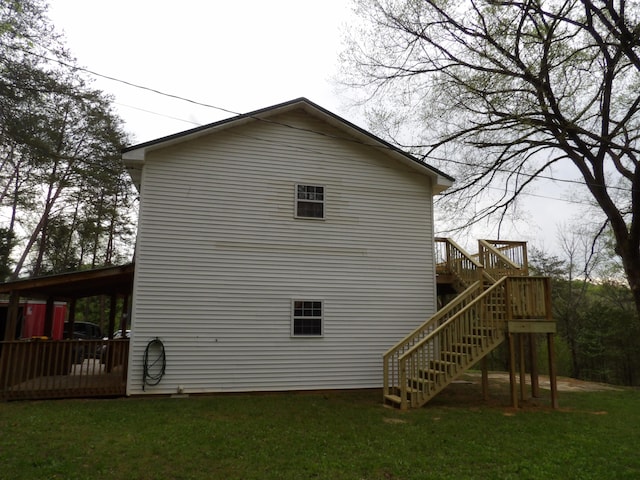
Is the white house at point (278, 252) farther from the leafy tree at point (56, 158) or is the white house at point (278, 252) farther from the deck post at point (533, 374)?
the leafy tree at point (56, 158)

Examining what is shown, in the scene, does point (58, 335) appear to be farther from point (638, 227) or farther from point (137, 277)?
point (638, 227)

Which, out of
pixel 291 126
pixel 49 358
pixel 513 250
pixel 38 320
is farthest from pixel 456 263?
pixel 38 320

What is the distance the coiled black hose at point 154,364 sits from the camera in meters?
9.55

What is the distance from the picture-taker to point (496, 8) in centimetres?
1201

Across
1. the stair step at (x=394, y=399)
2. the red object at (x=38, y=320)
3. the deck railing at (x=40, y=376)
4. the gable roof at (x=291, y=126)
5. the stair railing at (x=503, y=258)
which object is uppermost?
the gable roof at (x=291, y=126)

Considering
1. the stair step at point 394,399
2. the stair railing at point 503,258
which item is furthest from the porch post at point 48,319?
the stair railing at point 503,258

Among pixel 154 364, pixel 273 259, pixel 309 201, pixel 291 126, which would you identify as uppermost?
pixel 291 126

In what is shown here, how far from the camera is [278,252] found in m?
10.8

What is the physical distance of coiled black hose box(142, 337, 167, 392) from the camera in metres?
9.55

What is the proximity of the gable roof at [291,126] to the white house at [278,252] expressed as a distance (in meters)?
0.04

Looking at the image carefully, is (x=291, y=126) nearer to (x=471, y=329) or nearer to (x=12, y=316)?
(x=471, y=329)

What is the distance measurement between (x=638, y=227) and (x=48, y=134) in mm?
26418

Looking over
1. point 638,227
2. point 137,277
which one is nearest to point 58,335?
point 137,277

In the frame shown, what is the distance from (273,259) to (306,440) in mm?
5184
